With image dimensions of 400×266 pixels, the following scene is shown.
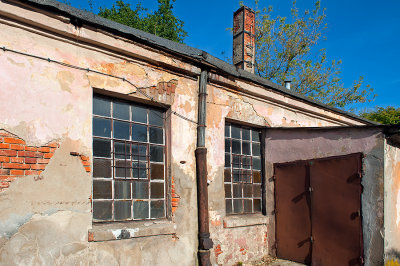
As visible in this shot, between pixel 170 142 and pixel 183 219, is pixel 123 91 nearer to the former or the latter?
pixel 170 142

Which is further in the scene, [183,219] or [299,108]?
[299,108]

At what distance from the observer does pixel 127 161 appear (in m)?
4.89

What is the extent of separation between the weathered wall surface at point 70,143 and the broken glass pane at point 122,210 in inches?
6.3

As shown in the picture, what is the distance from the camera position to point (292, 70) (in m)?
19.8

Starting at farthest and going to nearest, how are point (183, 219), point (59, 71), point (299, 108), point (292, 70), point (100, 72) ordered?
point (292, 70) → point (299, 108) → point (183, 219) → point (100, 72) → point (59, 71)

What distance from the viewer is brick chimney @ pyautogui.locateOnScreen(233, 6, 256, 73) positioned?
881cm

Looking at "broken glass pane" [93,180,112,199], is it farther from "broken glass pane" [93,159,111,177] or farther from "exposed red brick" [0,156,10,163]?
"exposed red brick" [0,156,10,163]

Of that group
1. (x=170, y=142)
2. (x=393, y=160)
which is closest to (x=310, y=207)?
(x=393, y=160)

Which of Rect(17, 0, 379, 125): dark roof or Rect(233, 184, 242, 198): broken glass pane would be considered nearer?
Rect(17, 0, 379, 125): dark roof

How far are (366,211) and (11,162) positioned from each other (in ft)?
18.0

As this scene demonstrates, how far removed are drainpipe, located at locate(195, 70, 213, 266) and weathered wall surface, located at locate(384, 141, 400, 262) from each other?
3.00m

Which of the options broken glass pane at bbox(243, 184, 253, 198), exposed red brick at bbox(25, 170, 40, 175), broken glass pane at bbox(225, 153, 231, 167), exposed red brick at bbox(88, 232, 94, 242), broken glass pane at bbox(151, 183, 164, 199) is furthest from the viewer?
broken glass pane at bbox(243, 184, 253, 198)

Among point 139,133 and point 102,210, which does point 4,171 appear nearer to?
point 102,210

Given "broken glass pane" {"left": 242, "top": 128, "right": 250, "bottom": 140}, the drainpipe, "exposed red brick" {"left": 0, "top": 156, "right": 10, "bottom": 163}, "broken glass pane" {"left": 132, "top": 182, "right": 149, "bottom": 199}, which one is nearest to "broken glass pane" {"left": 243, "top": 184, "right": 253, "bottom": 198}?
"broken glass pane" {"left": 242, "top": 128, "right": 250, "bottom": 140}
